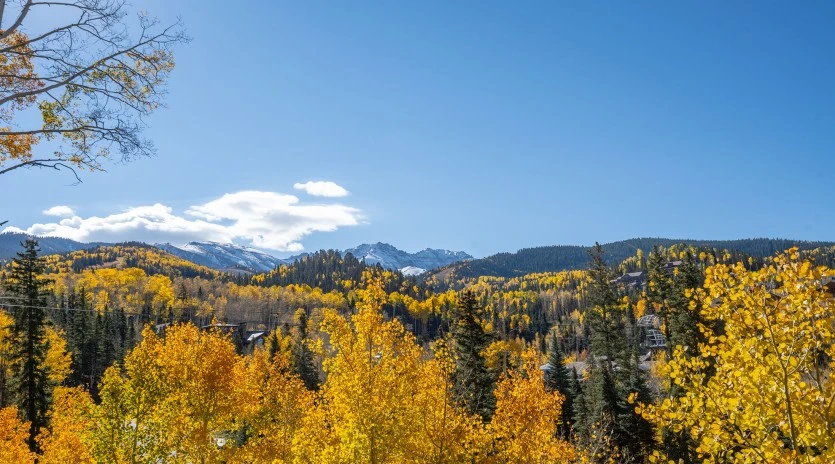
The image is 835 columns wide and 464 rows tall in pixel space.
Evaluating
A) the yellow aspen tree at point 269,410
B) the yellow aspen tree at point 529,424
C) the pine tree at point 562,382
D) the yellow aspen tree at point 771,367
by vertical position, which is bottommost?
the pine tree at point 562,382

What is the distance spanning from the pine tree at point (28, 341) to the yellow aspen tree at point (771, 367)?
114ft

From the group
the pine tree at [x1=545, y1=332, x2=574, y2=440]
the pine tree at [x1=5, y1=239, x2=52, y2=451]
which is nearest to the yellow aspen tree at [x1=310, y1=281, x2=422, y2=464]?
the pine tree at [x1=5, y1=239, x2=52, y2=451]

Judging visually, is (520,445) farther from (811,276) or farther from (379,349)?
(811,276)

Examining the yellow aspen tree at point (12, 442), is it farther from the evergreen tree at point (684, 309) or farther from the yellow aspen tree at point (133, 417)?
the evergreen tree at point (684, 309)

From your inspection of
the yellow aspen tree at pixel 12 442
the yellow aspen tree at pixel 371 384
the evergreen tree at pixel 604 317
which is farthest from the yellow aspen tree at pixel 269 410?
the evergreen tree at pixel 604 317

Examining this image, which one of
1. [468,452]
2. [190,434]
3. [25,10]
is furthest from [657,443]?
[25,10]

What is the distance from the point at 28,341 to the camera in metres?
29.1

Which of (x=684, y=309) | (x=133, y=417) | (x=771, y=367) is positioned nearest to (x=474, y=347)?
(x=684, y=309)

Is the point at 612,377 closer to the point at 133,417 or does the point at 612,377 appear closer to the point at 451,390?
the point at 451,390

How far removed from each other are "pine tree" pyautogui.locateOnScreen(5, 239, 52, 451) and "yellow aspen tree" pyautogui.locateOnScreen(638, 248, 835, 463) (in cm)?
3461

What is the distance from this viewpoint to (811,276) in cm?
533

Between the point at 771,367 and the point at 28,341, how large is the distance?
36.7 meters

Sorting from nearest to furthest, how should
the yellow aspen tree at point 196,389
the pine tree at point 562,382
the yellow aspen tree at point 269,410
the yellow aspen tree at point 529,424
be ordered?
the yellow aspen tree at point 529,424 → the yellow aspen tree at point 196,389 → the yellow aspen tree at point 269,410 → the pine tree at point 562,382

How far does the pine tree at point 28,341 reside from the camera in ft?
94.5
